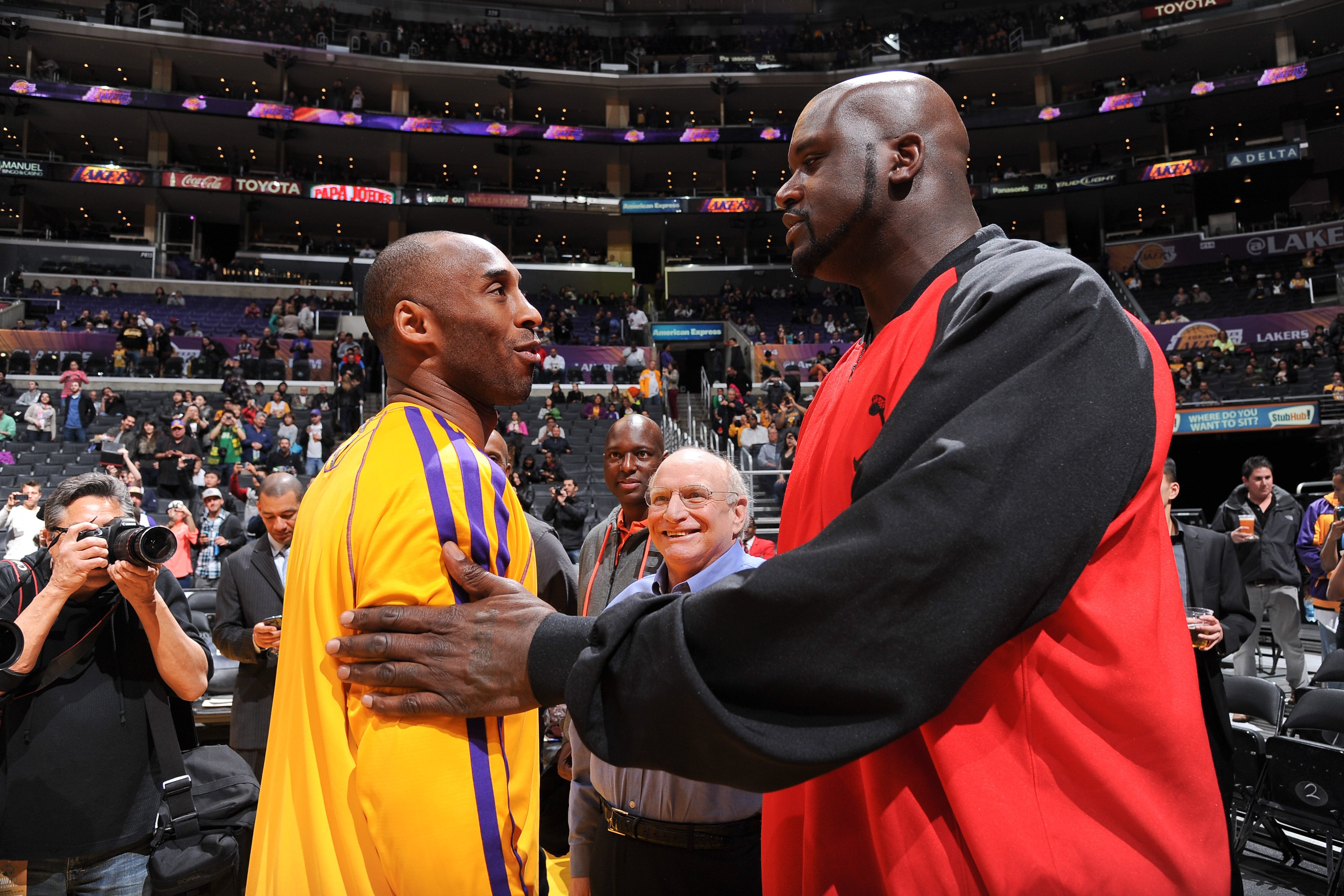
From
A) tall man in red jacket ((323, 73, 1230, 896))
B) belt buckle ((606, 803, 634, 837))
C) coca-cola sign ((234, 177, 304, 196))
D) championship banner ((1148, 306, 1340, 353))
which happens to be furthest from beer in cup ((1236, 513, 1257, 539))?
coca-cola sign ((234, 177, 304, 196))

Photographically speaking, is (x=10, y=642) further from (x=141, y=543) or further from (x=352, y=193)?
(x=352, y=193)

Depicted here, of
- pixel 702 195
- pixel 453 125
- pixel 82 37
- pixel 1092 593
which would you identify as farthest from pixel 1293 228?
pixel 82 37

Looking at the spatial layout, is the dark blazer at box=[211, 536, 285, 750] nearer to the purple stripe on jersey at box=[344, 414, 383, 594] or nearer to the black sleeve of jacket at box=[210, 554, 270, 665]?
the black sleeve of jacket at box=[210, 554, 270, 665]

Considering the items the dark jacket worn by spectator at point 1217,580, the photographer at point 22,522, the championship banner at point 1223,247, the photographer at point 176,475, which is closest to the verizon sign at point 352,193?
the photographer at point 176,475

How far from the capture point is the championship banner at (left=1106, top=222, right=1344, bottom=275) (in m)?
25.5

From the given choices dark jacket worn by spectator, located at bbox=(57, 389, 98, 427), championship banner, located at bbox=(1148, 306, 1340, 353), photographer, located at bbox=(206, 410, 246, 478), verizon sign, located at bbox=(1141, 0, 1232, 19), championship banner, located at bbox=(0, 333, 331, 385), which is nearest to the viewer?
photographer, located at bbox=(206, 410, 246, 478)

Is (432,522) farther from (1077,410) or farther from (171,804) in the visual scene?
(171,804)

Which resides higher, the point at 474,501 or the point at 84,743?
the point at 474,501

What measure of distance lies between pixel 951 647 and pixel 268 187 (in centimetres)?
3175

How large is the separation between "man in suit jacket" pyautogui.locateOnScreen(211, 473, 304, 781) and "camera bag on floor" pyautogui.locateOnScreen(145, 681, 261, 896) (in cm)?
95

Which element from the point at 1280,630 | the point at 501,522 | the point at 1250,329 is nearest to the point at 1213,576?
the point at 1280,630

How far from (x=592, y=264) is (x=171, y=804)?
2948 cm

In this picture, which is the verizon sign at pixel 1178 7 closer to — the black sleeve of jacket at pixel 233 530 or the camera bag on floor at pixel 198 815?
the black sleeve of jacket at pixel 233 530

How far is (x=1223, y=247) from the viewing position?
27.3m
